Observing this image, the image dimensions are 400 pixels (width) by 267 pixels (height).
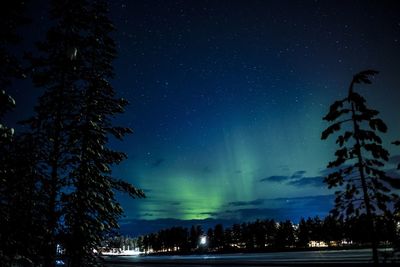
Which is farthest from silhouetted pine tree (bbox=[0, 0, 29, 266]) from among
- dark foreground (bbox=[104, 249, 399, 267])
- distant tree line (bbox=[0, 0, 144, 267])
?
dark foreground (bbox=[104, 249, 399, 267])

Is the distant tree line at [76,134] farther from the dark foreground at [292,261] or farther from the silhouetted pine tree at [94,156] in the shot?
the dark foreground at [292,261]

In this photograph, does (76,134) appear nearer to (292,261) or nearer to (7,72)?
(7,72)

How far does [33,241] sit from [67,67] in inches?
295

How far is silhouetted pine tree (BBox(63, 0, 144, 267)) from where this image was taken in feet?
50.9

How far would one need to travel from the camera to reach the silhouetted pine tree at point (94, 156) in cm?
1552

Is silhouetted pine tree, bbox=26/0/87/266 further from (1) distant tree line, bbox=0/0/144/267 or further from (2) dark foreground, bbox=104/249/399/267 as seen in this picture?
(2) dark foreground, bbox=104/249/399/267

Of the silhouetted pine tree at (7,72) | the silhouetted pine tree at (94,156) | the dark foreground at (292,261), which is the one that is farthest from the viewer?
the dark foreground at (292,261)

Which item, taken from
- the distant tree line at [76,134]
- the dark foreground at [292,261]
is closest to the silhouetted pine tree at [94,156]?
the distant tree line at [76,134]

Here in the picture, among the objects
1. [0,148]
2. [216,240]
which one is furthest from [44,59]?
[216,240]

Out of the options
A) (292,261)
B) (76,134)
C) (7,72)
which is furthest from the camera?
(292,261)

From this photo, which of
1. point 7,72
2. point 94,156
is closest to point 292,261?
point 94,156

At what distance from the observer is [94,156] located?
53.6 feet

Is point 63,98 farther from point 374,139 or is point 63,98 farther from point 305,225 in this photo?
point 305,225

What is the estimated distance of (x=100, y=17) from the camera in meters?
17.6
